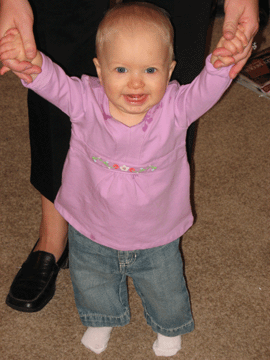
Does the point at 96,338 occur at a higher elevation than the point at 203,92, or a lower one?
lower

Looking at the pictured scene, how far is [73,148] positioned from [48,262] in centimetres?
37

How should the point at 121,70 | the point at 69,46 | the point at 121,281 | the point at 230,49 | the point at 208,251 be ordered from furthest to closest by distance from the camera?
the point at 208,251 < the point at 121,281 < the point at 69,46 < the point at 121,70 < the point at 230,49

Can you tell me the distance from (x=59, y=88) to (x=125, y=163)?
204mm

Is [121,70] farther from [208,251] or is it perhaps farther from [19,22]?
[208,251]

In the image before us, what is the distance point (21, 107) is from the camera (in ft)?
5.62

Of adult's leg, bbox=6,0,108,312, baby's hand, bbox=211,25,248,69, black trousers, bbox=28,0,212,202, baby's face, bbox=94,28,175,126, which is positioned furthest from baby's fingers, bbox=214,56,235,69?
adult's leg, bbox=6,0,108,312

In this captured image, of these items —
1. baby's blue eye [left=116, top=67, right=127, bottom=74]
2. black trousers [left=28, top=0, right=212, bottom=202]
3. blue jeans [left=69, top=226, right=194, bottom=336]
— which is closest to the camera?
baby's blue eye [left=116, top=67, right=127, bottom=74]

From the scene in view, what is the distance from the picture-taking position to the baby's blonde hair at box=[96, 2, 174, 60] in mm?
850

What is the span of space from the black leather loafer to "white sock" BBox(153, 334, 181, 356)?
31cm

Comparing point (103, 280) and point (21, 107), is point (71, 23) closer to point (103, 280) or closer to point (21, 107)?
point (103, 280)

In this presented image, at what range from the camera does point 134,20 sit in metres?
0.85

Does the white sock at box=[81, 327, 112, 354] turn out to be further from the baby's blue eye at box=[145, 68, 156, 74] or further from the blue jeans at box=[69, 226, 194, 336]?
the baby's blue eye at box=[145, 68, 156, 74]

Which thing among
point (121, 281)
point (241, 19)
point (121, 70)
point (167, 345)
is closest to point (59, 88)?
point (121, 70)

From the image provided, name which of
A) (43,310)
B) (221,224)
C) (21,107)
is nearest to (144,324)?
(43,310)
